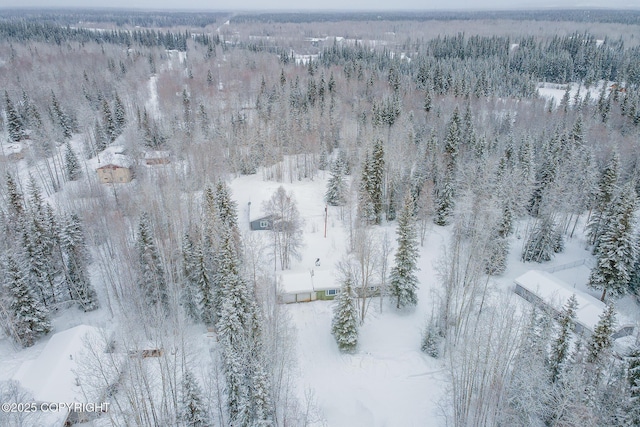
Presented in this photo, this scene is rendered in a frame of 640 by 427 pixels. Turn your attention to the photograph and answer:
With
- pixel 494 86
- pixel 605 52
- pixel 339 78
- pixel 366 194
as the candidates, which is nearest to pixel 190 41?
pixel 339 78

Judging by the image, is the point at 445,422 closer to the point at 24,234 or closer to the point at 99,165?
the point at 24,234

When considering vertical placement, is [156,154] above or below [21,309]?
above

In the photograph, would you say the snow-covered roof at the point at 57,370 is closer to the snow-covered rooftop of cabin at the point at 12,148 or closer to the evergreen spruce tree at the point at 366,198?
the evergreen spruce tree at the point at 366,198

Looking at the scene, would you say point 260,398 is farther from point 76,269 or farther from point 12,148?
point 12,148

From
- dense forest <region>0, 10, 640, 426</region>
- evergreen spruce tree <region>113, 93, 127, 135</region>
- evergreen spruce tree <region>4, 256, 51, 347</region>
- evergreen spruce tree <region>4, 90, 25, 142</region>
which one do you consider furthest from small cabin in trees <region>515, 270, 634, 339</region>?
evergreen spruce tree <region>4, 90, 25, 142</region>

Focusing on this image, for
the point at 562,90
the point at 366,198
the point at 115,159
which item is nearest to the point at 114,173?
the point at 115,159

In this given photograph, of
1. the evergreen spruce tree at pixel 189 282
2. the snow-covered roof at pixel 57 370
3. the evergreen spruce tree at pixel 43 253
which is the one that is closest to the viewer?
the snow-covered roof at pixel 57 370

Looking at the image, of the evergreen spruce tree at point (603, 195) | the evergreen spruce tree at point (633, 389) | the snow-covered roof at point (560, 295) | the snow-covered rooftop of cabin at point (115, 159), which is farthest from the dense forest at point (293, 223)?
the snow-covered roof at point (560, 295)
